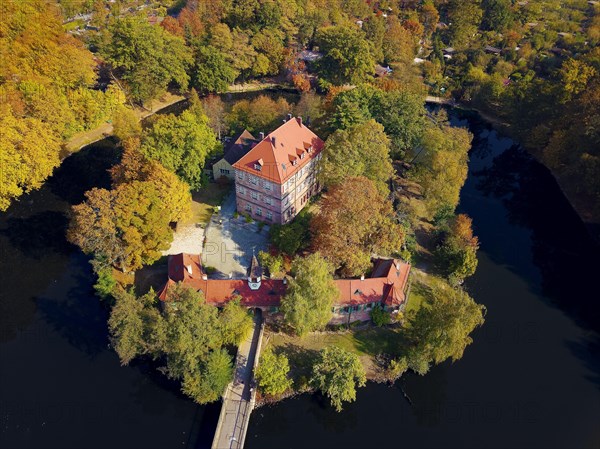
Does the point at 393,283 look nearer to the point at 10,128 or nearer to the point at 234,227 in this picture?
the point at 234,227

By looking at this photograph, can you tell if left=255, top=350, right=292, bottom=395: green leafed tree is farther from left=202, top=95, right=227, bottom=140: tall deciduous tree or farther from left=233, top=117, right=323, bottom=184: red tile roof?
left=202, top=95, right=227, bottom=140: tall deciduous tree

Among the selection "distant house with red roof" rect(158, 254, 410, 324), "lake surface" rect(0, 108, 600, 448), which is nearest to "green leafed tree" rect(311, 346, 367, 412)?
"lake surface" rect(0, 108, 600, 448)

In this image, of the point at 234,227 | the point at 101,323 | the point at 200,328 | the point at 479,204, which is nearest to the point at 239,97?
the point at 234,227

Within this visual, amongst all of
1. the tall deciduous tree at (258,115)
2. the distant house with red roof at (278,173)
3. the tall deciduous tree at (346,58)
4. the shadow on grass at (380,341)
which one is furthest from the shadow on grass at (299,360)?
the tall deciduous tree at (346,58)

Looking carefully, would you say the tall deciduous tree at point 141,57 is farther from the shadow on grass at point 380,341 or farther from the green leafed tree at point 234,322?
the shadow on grass at point 380,341

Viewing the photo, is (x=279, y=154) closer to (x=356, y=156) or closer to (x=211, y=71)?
(x=356, y=156)
